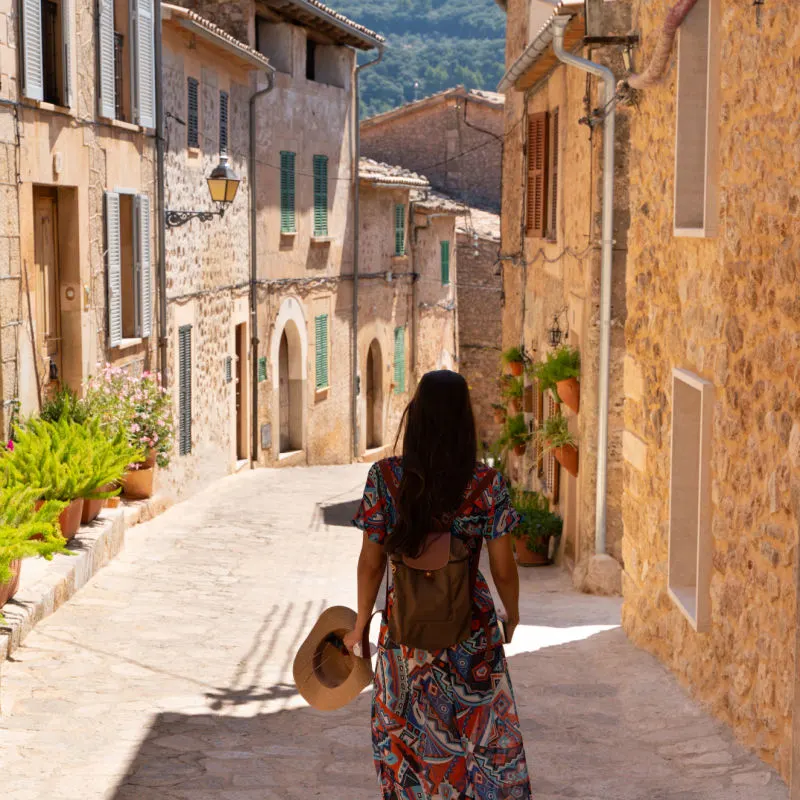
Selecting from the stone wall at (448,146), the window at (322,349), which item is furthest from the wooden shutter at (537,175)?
the stone wall at (448,146)

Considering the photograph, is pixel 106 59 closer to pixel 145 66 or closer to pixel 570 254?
pixel 145 66

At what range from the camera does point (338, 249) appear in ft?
76.2

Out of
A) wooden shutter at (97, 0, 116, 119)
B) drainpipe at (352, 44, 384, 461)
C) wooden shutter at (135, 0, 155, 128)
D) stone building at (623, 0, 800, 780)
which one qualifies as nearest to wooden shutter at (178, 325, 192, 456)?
wooden shutter at (135, 0, 155, 128)

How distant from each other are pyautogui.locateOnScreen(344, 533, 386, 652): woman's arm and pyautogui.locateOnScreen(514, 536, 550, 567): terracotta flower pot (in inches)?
320

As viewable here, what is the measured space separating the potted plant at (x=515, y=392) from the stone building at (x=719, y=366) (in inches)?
264

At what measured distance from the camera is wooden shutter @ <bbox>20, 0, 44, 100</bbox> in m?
10.0

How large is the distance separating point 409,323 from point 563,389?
52.9 feet

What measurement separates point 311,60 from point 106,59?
10.8m

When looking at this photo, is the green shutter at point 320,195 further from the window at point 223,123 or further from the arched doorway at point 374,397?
the window at point 223,123

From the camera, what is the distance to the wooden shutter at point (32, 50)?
32.8 ft

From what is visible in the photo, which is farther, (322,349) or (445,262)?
(445,262)

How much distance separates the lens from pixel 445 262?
28172 millimetres

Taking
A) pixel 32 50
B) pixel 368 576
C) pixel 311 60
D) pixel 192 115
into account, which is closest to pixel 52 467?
pixel 32 50

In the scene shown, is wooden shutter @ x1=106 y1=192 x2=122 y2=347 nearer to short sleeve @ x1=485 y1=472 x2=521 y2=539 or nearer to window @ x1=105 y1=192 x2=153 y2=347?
window @ x1=105 y1=192 x2=153 y2=347
